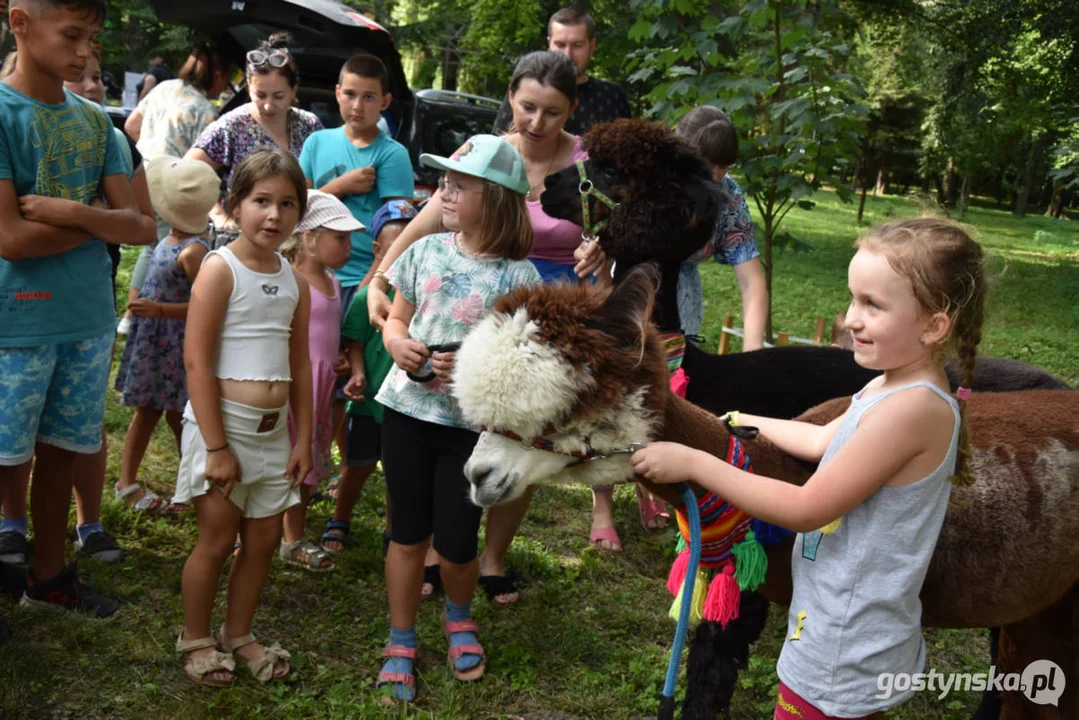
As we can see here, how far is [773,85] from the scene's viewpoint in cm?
562

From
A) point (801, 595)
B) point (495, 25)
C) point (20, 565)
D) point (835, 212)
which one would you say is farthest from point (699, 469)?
point (835, 212)

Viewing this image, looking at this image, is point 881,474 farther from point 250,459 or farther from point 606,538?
point 606,538

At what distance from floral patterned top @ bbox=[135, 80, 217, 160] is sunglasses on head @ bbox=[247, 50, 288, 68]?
931 millimetres

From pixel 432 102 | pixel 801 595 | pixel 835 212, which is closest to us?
pixel 801 595

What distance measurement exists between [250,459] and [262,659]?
74cm

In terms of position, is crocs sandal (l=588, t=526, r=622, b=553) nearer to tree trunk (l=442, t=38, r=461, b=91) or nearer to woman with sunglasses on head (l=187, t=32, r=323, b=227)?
woman with sunglasses on head (l=187, t=32, r=323, b=227)

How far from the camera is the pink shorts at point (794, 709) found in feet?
6.33

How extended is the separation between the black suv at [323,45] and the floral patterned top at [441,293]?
12.2ft

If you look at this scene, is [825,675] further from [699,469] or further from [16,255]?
[16,255]

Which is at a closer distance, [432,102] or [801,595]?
[801,595]

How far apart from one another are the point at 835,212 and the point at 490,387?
28.7 metres

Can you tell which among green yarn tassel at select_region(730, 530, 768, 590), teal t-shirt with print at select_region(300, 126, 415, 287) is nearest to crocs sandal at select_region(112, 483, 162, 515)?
teal t-shirt with print at select_region(300, 126, 415, 287)

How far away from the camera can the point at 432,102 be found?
9906mm

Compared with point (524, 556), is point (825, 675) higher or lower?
higher
